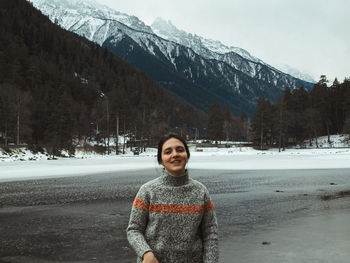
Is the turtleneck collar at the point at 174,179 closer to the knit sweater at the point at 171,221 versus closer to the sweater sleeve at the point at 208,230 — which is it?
the knit sweater at the point at 171,221

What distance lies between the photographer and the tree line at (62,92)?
194 ft

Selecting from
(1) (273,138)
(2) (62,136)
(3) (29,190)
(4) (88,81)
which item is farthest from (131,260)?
(4) (88,81)

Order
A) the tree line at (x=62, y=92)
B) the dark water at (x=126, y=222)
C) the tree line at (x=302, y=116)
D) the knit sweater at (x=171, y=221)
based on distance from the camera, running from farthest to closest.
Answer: the tree line at (x=302, y=116) → the tree line at (x=62, y=92) → the dark water at (x=126, y=222) → the knit sweater at (x=171, y=221)

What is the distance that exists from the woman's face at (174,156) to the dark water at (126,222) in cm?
381

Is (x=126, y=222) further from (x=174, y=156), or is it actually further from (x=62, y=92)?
(x=62, y=92)

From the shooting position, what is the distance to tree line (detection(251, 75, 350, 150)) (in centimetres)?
8391

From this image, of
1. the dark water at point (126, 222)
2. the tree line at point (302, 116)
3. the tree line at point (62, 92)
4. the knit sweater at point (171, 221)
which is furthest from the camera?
the tree line at point (302, 116)

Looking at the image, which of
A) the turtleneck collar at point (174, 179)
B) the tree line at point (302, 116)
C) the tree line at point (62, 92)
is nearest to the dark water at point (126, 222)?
the tree line at point (62, 92)

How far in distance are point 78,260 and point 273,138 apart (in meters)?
89.0

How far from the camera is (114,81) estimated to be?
15912 cm

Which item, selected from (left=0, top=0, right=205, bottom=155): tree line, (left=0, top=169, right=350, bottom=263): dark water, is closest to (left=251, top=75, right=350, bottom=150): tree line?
(left=0, top=0, right=205, bottom=155): tree line

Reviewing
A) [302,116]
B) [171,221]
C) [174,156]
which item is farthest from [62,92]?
[171,221]

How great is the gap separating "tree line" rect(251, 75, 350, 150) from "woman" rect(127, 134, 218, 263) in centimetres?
7808

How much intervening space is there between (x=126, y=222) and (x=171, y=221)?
7282 mm
